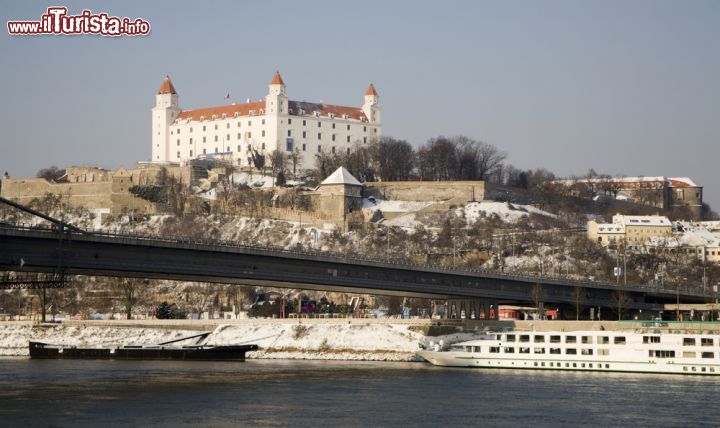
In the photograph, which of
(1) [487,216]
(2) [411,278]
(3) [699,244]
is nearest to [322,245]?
(1) [487,216]

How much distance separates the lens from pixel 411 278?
84.4 m

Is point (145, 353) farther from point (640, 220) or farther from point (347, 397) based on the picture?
point (640, 220)

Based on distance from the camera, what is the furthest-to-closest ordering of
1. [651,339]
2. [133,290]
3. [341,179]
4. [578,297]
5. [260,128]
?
1. [260,128]
2. [341,179]
3. [133,290]
4. [578,297]
5. [651,339]

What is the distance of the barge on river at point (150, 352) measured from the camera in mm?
86875

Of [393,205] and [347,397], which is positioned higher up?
[393,205]

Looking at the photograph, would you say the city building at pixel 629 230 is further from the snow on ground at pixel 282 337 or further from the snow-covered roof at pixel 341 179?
the snow on ground at pixel 282 337

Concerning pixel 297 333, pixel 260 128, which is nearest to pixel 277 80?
pixel 260 128

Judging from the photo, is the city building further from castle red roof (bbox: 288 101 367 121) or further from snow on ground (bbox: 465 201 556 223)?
castle red roof (bbox: 288 101 367 121)

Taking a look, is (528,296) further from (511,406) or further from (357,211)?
(357,211)

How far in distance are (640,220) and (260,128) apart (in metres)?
59.1

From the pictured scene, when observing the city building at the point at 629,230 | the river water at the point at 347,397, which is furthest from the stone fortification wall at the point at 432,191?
the river water at the point at 347,397

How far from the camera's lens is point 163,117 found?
Result: 7431 inches

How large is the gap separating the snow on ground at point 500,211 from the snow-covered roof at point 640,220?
9.23m

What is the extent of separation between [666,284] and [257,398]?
7491 centimetres
